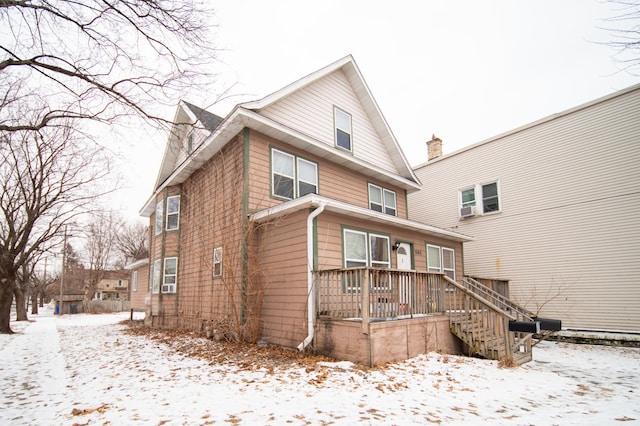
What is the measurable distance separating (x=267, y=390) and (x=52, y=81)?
19.5 feet

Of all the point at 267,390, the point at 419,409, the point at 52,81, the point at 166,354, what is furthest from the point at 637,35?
the point at 166,354

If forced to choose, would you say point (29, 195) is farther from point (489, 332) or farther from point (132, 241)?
point (132, 241)

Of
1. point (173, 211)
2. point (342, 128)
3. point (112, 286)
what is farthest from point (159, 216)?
point (112, 286)

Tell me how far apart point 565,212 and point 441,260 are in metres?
4.84

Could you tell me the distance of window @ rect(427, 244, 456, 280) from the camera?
13.1m

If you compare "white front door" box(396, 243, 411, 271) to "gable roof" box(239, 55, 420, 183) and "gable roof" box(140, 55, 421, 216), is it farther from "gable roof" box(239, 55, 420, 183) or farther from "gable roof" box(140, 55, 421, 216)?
"gable roof" box(239, 55, 420, 183)

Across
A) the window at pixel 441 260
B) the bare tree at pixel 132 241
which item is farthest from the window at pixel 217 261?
the bare tree at pixel 132 241

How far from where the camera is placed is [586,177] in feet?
41.1

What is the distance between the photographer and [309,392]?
5.11 m

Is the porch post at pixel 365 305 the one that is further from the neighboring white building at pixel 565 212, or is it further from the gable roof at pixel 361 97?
the neighboring white building at pixel 565 212

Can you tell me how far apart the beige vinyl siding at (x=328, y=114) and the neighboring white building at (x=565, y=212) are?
4.56 metres

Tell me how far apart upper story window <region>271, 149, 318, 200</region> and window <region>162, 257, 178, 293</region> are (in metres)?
6.49

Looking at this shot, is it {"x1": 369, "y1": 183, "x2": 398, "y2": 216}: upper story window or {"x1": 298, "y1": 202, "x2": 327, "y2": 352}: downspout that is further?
{"x1": 369, "y1": 183, "x2": 398, "y2": 216}: upper story window

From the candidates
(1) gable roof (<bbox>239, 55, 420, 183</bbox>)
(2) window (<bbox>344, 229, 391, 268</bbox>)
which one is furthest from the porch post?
(1) gable roof (<bbox>239, 55, 420, 183</bbox>)
